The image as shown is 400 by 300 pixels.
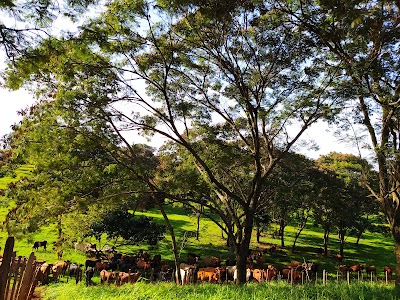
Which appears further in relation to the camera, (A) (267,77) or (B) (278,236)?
(B) (278,236)

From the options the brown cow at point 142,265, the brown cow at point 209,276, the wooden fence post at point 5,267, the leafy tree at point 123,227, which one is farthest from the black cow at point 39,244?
the wooden fence post at point 5,267

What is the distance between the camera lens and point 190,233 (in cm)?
3291

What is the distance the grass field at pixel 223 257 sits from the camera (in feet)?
26.3

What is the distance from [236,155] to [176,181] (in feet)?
9.18

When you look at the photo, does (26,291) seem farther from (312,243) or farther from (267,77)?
(312,243)

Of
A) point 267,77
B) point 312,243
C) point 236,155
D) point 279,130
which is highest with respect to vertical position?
point 267,77

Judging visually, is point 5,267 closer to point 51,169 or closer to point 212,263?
point 51,169

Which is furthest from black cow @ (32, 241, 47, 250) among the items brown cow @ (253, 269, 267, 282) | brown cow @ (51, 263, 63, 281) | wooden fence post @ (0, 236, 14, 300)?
wooden fence post @ (0, 236, 14, 300)

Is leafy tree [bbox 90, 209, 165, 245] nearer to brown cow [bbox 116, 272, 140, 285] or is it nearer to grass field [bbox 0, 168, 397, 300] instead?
grass field [bbox 0, 168, 397, 300]

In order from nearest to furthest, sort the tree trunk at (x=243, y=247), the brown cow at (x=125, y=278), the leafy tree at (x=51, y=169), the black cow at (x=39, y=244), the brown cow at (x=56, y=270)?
the leafy tree at (x=51, y=169)
the tree trunk at (x=243, y=247)
the brown cow at (x=125, y=278)
the brown cow at (x=56, y=270)
the black cow at (x=39, y=244)

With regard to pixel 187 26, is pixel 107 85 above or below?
below

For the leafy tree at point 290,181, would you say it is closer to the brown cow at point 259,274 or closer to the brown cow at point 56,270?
the brown cow at point 259,274

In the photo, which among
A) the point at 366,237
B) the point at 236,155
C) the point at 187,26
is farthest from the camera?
the point at 366,237

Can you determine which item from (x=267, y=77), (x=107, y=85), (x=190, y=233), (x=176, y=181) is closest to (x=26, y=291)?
(x=107, y=85)
